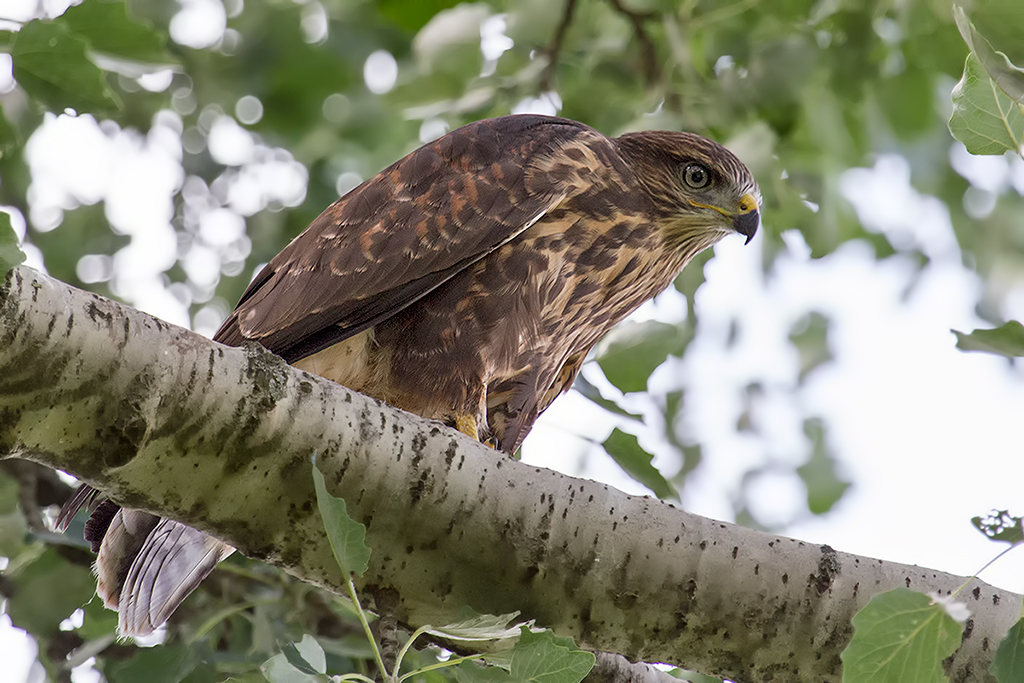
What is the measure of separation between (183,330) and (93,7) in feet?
2.48

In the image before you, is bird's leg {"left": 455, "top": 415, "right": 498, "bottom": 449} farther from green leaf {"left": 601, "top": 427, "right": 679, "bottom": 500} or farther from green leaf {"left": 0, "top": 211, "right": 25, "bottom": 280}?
green leaf {"left": 0, "top": 211, "right": 25, "bottom": 280}

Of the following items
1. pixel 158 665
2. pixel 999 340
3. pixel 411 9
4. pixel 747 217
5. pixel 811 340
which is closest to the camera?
pixel 999 340

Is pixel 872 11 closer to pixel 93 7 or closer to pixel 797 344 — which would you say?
pixel 797 344

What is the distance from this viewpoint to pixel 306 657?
175 cm

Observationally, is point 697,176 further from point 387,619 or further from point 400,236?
point 387,619

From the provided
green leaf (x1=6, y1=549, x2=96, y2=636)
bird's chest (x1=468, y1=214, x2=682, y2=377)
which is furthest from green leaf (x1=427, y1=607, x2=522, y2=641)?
green leaf (x1=6, y1=549, x2=96, y2=636)

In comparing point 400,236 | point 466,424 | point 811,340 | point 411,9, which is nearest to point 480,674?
point 466,424

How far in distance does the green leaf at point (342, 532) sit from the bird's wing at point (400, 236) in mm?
1249

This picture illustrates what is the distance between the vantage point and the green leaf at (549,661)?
1.64 metres

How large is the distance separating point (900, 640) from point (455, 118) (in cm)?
293

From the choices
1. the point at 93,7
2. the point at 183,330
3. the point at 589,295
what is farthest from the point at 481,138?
the point at 183,330

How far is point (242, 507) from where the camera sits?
189 cm

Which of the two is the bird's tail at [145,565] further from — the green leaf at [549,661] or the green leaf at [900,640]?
the green leaf at [900,640]

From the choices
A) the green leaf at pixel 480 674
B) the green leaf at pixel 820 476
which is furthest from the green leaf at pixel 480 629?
the green leaf at pixel 820 476
